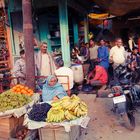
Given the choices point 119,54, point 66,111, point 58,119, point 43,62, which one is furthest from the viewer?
point 119,54

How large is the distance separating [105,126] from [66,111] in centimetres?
179

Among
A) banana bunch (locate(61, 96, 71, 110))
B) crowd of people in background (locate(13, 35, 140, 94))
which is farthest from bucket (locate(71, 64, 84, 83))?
banana bunch (locate(61, 96, 71, 110))

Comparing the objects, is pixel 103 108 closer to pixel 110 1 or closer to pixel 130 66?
pixel 130 66

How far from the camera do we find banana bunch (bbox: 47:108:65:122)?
3967 mm

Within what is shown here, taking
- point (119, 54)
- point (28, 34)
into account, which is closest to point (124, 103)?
point (28, 34)

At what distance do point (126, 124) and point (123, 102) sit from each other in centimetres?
82

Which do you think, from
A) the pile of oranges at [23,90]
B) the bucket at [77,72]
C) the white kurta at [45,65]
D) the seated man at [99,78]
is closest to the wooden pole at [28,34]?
the pile of oranges at [23,90]

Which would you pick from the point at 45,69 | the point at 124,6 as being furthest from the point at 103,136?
the point at 124,6

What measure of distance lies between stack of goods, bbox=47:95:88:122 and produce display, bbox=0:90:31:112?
787 millimetres

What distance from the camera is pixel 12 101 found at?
15.2 feet

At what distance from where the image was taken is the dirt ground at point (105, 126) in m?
5.00

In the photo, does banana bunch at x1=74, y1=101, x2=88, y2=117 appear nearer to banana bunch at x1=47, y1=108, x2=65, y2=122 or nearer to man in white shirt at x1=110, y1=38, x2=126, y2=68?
banana bunch at x1=47, y1=108, x2=65, y2=122

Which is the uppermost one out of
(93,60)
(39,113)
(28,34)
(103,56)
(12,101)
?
(28,34)

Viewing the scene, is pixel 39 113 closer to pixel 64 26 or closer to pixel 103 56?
pixel 64 26
